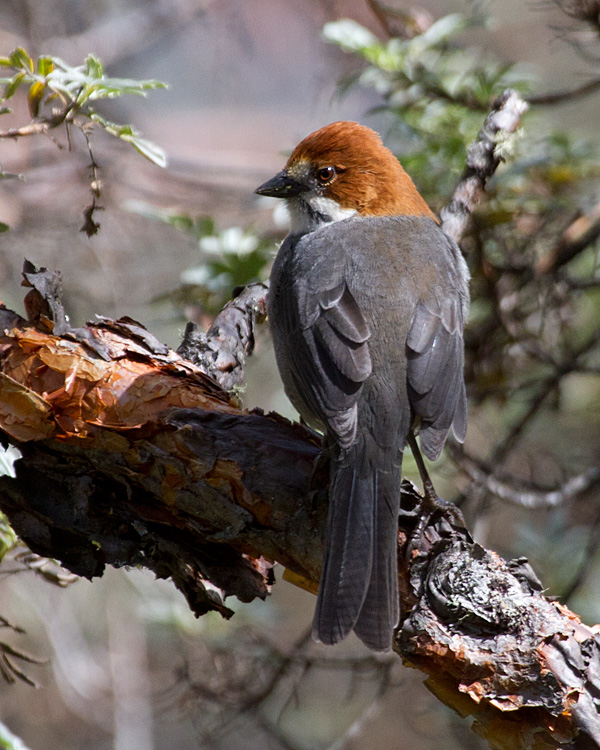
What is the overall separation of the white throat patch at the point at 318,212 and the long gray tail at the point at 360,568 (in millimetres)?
1438

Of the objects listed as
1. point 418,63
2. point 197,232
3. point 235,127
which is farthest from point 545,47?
point 197,232

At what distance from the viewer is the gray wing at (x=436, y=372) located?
2.60 m

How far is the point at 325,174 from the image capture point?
3.42 meters

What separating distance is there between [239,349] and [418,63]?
6.79 ft

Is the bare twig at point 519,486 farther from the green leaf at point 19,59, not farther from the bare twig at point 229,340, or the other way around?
the green leaf at point 19,59

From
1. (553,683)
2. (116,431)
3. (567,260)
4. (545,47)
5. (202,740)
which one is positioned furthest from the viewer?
(545,47)

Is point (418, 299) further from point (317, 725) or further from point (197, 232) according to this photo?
point (317, 725)

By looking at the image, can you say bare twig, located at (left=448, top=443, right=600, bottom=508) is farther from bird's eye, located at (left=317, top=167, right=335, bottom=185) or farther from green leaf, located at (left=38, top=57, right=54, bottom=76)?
green leaf, located at (left=38, top=57, right=54, bottom=76)

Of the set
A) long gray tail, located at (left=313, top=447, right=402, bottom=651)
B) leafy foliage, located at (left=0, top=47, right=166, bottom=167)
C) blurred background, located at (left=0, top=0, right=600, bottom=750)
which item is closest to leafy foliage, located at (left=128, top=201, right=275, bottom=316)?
blurred background, located at (left=0, top=0, right=600, bottom=750)

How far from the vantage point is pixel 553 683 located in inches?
75.0

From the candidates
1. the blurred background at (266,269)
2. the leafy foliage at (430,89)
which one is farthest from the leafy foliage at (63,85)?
the leafy foliage at (430,89)

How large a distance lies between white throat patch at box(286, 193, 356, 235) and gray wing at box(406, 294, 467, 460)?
737 millimetres

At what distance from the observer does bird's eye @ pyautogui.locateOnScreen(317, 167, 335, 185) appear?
11.2 feet

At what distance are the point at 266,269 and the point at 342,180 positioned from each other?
3.01 ft
